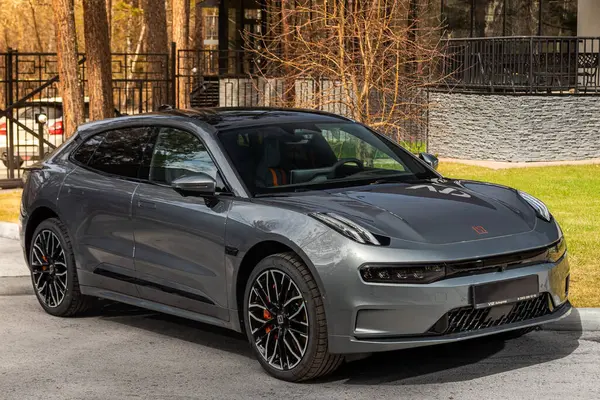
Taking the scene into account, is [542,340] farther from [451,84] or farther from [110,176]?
[451,84]

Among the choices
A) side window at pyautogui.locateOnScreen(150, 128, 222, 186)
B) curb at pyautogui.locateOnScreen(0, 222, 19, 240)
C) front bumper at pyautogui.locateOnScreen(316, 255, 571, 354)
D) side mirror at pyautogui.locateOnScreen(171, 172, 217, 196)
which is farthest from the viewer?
curb at pyautogui.locateOnScreen(0, 222, 19, 240)

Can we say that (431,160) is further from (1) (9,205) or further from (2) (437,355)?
(1) (9,205)

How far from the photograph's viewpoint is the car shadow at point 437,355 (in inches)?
278

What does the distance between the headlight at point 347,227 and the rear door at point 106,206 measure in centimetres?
185

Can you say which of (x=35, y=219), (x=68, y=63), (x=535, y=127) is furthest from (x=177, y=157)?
(x=535, y=127)

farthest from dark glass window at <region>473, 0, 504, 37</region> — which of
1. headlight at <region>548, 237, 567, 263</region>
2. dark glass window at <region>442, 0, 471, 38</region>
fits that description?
headlight at <region>548, 237, 567, 263</region>

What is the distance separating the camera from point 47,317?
9172mm

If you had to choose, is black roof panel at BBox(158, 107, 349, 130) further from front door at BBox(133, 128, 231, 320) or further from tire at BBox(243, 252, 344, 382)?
tire at BBox(243, 252, 344, 382)

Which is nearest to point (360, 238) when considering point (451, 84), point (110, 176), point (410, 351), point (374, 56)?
point (410, 351)

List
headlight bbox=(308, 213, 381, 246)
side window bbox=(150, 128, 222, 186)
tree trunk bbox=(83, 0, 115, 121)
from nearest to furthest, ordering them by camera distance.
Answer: headlight bbox=(308, 213, 381, 246), side window bbox=(150, 128, 222, 186), tree trunk bbox=(83, 0, 115, 121)

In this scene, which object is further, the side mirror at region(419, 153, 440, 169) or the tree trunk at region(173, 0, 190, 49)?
the tree trunk at region(173, 0, 190, 49)

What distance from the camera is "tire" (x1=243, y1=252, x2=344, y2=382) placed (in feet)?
21.9

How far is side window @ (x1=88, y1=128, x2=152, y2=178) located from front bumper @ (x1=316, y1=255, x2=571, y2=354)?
240 cm

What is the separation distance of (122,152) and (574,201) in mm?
9395
